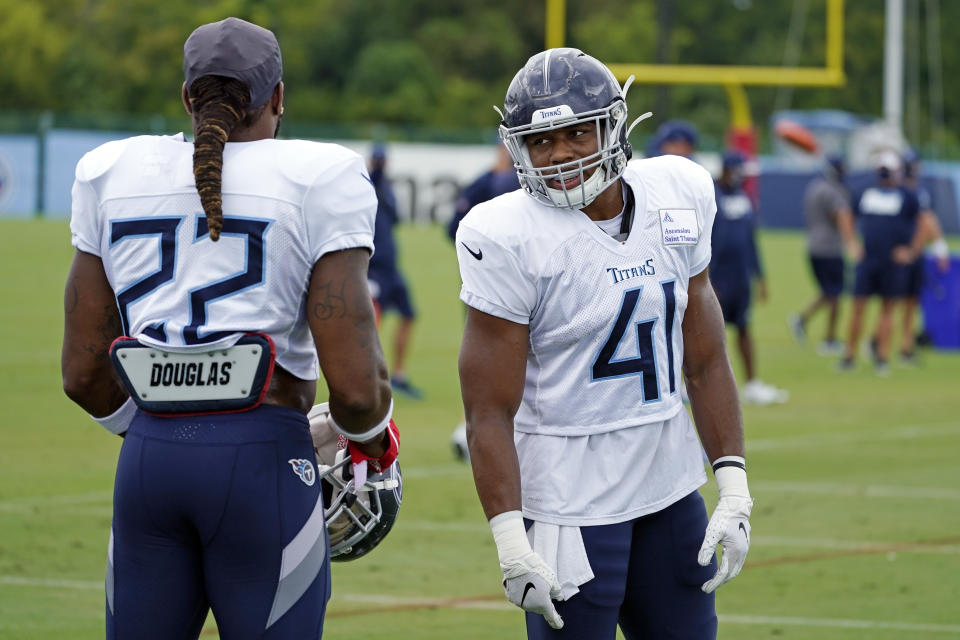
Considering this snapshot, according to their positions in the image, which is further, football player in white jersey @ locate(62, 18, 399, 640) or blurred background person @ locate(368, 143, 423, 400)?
blurred background person @ locate(368, 143, 423, 400)

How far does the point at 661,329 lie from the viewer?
3.71 m

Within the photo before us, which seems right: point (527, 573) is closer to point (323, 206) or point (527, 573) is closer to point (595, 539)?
point (595, 539)

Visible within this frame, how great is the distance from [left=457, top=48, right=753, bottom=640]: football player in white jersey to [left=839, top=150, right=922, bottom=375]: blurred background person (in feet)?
38.9

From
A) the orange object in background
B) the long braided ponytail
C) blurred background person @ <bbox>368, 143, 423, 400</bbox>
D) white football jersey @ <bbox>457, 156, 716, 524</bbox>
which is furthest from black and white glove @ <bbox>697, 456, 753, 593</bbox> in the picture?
the orange object in background

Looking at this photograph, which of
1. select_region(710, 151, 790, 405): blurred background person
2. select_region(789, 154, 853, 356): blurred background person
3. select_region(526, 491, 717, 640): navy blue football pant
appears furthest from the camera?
select_region(789, 154, 853, 356): blurred background person

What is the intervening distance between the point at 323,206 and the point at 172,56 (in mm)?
50654

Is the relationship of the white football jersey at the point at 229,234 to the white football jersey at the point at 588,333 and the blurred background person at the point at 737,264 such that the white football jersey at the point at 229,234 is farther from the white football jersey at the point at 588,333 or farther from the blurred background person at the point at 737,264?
the blurred background person at the point at 737,264

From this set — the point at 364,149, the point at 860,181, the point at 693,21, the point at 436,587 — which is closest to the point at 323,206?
the point at 436,587

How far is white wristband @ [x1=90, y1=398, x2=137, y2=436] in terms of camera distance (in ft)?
11.9

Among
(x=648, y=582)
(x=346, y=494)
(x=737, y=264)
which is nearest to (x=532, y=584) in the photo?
(x=648, y=582)

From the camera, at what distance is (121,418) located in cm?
365

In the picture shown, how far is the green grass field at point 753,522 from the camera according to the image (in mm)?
6215

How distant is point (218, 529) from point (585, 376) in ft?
3.04

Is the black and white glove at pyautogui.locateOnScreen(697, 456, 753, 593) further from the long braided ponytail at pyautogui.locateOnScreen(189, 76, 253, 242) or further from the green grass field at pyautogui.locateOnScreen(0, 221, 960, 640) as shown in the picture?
the green grass field at pyautogui.locateOnScreen(0, 221, 960, 640)
